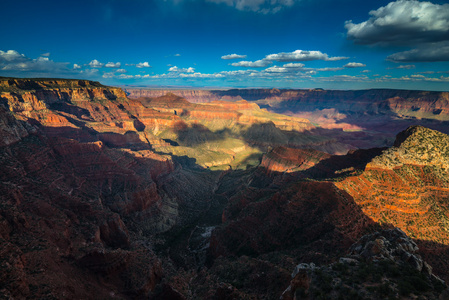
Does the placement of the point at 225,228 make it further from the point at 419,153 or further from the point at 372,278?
the point at 419,153

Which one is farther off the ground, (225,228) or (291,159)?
(291,159)

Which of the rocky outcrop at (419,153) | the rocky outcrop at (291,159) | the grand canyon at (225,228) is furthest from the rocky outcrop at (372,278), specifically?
the rocky outcrop at (291,159)

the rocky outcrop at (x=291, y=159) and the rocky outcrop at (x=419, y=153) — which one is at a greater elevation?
the rocky outcrop at (x=419, y=153)

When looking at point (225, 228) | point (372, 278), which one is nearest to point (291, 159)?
point (225, 228)

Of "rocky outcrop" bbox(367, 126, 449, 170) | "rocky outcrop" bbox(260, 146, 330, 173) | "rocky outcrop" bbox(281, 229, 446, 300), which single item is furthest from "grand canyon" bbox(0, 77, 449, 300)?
"rocky outcrop" bbox(260, 146, 330, 173)

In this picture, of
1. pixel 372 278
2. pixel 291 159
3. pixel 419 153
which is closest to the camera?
pixel 372 278

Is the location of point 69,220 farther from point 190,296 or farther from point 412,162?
point 412,162

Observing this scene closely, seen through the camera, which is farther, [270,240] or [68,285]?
[270,240]

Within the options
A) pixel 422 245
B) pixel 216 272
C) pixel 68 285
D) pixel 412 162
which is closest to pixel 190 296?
pixel 216 272

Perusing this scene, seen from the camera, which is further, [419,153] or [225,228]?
[225,228]

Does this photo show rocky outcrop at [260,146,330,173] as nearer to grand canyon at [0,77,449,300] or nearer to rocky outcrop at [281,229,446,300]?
grand canyon at [0,77,449,300]

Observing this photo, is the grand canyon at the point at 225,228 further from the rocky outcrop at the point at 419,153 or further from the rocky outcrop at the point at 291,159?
the rocky outcrop at the point at 291,159
